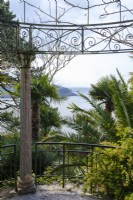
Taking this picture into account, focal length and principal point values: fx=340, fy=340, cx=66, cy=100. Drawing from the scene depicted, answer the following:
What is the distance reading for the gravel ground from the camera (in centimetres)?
608

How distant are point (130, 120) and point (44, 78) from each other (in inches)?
129

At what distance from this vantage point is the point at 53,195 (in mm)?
6242

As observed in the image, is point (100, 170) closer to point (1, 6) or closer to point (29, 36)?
point (29, 36)

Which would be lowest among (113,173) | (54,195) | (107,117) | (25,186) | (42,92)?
(54,195)

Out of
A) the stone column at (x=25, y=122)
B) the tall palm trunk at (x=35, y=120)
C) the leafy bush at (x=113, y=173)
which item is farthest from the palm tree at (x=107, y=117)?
the stone column at (x=25, y=122)

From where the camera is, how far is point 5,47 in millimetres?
5797

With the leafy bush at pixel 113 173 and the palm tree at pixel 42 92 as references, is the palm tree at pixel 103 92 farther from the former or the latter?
the leafy bush at pixel 113 173

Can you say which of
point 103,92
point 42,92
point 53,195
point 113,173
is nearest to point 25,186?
point 53,195

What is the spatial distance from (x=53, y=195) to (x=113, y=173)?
1245mm

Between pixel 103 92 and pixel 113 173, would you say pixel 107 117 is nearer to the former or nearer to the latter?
pixel 103 92

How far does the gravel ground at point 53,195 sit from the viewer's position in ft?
19.9

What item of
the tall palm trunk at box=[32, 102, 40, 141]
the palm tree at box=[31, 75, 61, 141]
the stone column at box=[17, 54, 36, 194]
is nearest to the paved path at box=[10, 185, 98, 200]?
the stone column at box=[17, 54, 36, 194]

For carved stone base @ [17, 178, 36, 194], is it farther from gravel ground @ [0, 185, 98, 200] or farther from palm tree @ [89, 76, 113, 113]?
palm tree @ [89, 76, 113, 113]

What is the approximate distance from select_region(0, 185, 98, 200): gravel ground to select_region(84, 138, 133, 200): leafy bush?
26cm
